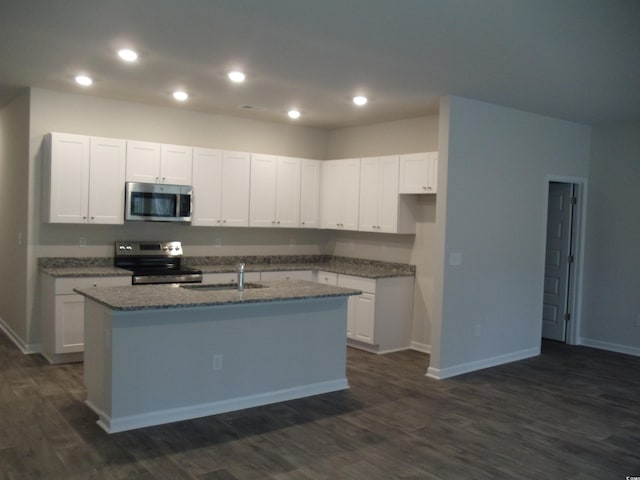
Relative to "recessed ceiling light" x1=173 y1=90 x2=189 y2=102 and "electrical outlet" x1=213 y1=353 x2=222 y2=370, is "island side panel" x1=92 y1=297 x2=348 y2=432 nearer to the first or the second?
"electrical outlet" x1=213 y1=353 x2=222 y2=370

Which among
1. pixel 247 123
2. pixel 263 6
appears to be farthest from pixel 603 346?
pixel 263 6

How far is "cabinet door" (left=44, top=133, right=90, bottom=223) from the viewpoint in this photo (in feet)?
18.3

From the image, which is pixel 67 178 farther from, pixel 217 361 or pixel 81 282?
pixel 217 361

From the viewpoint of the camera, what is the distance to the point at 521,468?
352 cm

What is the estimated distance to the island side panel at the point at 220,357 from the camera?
3.87m

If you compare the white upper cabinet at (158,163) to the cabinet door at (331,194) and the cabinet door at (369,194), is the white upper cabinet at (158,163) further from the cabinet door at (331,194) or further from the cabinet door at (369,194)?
the cabinet door at (369,194)

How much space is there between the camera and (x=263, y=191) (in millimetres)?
6969

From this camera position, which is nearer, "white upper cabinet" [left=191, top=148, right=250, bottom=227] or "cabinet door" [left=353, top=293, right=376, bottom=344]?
"cabinet door" [left=353, top=293, right=376, bottom=344]

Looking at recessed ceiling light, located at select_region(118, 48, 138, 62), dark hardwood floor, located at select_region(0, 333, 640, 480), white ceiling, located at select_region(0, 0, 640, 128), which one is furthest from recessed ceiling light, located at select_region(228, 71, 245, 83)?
dark hardwood floor, located at select_region(0, 333, 640, 480)

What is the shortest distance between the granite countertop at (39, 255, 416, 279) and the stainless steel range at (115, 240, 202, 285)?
138 mm

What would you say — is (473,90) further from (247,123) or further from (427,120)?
(247,123)

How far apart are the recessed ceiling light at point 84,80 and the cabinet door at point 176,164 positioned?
1.04 metres

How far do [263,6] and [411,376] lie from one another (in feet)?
12.0

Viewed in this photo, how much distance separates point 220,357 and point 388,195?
3098 millimetres
